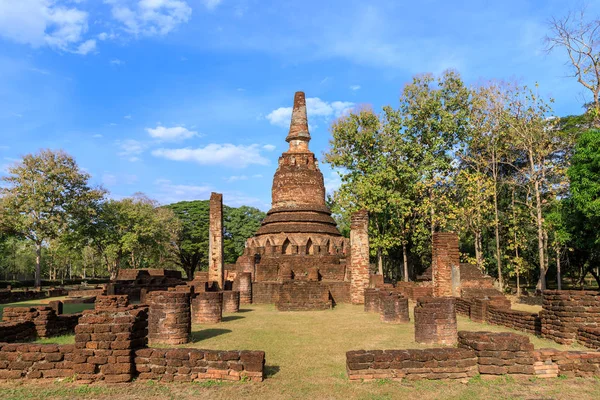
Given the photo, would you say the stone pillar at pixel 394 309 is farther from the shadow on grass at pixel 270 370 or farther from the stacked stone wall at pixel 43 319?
the stacked stone wall at pixel 43 319

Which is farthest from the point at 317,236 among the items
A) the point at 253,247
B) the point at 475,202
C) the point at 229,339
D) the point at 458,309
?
the point at 229,339

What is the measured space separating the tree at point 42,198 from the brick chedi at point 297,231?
1570 cm

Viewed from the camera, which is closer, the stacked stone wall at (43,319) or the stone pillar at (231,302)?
the stacked stone wall at (43,319)

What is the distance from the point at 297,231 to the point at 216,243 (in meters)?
6.97

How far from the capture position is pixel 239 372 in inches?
249

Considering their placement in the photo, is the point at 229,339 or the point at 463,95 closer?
the point at 229,339

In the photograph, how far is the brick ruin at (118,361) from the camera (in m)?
6.29

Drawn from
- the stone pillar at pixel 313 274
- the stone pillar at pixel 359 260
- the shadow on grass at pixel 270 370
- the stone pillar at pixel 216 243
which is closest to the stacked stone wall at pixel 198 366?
the shadow on grass at pixel 270 370

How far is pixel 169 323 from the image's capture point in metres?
9.41

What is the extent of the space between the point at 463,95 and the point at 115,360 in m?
26.6

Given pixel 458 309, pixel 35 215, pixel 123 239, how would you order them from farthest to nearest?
pixel 123 239 < pixel 35 215 < pixel 458 309

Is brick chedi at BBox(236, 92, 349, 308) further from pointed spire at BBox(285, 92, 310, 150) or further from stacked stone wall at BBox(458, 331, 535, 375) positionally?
stacked stone wall at BBox(458, 331, 535, 375)

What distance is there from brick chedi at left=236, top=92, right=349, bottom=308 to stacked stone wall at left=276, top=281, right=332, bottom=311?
13.0 ft

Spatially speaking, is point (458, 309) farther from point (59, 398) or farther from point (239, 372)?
point (59, 398)
